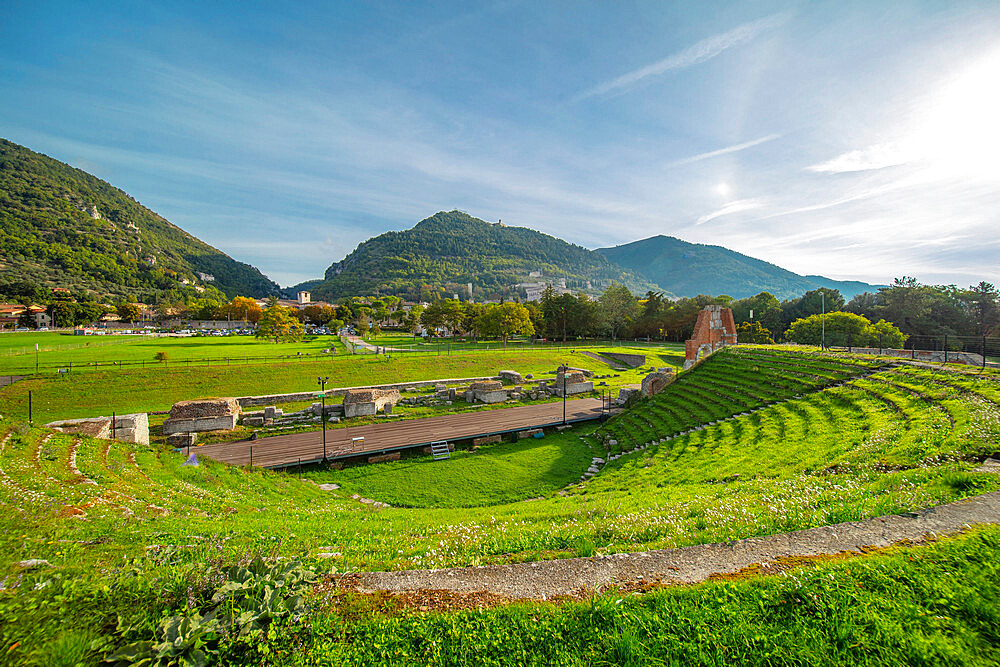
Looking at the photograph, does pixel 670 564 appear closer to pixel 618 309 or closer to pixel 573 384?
pixel 573 384

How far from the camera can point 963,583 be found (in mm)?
3314

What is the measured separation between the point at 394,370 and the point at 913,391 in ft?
117

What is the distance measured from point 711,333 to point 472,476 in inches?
1230

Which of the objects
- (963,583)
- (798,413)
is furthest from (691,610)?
(798,413)

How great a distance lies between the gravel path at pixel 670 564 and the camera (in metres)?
3.82

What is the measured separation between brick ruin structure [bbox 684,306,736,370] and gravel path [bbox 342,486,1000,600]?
3411 cm

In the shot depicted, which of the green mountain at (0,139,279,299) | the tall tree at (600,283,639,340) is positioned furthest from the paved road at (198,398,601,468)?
the green mountain at (0,139,279,299)

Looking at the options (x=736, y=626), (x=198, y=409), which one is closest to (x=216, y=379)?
(x=198, y=409)

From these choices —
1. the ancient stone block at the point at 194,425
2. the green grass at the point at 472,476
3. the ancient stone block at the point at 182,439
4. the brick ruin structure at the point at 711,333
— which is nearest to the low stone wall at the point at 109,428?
the ancient stone block at the point at 182,439

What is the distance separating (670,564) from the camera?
4.18m

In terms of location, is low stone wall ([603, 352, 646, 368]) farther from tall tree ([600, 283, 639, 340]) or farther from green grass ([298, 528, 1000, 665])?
green grass ([298, 528, 1000, 665])

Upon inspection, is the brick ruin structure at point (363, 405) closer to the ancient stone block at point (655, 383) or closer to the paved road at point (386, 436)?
the paved road at point (386, 436)

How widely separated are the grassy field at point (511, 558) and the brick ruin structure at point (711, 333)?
23.0 meters

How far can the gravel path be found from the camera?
382 cm
